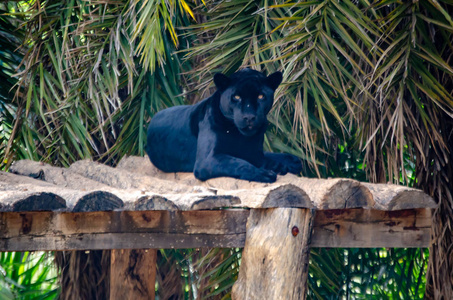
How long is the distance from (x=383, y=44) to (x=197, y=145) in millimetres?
1466

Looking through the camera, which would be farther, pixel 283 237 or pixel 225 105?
pixel 225 105

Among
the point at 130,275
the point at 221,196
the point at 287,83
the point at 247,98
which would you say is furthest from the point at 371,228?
the point at 130,275

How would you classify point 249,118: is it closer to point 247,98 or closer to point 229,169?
point 247,98

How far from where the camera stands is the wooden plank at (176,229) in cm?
225

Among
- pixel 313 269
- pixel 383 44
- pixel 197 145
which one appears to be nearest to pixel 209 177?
pixel 197 145

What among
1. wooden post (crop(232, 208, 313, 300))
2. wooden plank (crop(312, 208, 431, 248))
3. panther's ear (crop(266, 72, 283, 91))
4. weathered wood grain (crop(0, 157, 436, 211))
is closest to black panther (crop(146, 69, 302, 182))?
panther's ear (crop(266, 72, 283, 91))

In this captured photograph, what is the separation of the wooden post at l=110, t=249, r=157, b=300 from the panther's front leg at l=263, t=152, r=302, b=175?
914 mm

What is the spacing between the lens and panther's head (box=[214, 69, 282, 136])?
317 centimetres

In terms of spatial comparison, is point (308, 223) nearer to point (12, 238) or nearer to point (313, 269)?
point (12, 238)

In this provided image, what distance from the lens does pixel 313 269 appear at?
159 inches

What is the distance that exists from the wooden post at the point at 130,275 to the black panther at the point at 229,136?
1.79 ft

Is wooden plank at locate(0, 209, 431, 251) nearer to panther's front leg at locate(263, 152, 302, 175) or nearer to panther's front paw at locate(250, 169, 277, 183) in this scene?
panther's front paw at locate(250, 169, 277, 183)

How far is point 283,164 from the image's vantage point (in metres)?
3.32

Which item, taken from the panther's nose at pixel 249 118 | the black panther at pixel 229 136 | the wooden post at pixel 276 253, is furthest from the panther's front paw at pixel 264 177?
the wooden post at pixel 276 253
